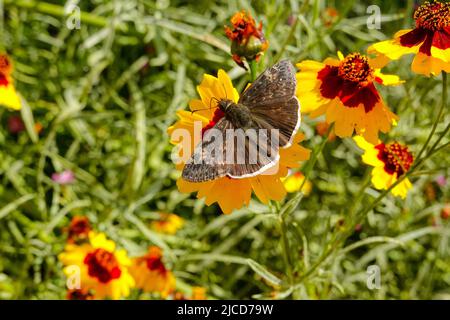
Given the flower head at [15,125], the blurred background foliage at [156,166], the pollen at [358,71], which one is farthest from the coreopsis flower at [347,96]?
the flower head at [15,125]

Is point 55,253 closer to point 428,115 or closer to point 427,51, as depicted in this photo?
point 427,51

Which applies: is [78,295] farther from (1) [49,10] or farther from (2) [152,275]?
(1) [49,10]

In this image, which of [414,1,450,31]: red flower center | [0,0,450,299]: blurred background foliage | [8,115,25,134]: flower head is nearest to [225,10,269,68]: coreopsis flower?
[414,1,450,31]: red flower center

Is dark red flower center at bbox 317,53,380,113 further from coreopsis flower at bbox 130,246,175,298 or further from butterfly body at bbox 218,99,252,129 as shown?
coreopsis flower at bbox 130,246,175,298

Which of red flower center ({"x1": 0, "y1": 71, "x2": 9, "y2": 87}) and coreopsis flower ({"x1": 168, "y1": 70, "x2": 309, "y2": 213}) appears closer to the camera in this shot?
coreopsis flower ({"x1": 168, "y1": 70, "x2": 309, "y2": 213})

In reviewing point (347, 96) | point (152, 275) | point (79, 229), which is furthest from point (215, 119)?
point (79, 229)
